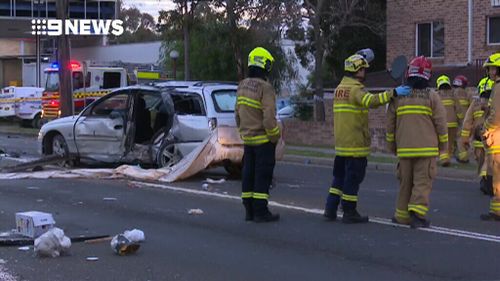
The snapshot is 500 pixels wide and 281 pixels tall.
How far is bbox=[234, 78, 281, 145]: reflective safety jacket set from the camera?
8.55 m

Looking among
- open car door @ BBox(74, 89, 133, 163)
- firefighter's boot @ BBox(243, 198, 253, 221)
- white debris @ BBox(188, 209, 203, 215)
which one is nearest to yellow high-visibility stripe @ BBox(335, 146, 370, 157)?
firefighter's boot @ BBox(243, 198, 253, 221)

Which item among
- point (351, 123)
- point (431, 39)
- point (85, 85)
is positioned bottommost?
Answer: point (351, 123)

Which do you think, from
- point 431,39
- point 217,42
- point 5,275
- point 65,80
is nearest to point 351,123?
point 5,275

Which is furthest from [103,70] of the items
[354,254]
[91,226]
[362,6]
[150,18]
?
[150,18]

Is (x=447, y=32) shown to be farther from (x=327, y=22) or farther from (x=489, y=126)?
(x=489, y=126)

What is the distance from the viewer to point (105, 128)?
45.2 feet

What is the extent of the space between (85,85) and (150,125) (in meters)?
18.1

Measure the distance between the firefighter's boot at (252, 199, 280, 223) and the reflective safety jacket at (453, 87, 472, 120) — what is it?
7.91m

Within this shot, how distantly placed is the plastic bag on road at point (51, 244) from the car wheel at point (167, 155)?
19.0 feet

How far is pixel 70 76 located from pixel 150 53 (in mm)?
22270

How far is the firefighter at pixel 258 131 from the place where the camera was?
28.3 feet

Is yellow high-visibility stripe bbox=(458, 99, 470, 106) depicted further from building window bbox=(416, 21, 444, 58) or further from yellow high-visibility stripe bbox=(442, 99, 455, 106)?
building window bbox=(416, 21, 444, 58)

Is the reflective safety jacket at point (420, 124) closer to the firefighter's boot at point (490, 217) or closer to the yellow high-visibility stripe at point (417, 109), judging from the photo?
the yellow high-visibility stripe at point (417, 109)

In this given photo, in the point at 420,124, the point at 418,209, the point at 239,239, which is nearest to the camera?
the point at 239,239
